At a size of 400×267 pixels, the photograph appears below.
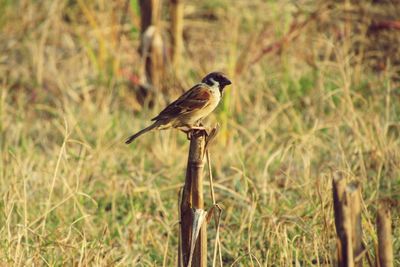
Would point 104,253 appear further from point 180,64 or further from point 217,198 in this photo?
point 180,64

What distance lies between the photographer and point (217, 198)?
4750mm

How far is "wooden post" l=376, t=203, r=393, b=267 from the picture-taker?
2.51m

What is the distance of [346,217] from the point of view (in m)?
2.46

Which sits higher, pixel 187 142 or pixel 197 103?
pixel 197 103

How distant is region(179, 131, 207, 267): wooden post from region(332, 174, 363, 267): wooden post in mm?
569

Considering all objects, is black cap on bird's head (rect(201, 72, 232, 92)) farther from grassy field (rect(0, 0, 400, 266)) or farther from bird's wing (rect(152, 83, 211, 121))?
grassy field (rect(0, 0, 400, 266))

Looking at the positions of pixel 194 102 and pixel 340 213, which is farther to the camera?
pixel 194 102

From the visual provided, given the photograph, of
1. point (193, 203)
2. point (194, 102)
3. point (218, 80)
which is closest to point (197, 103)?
point (194, 102)

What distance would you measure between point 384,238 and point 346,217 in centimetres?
18

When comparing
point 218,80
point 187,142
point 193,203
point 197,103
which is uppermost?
point 218,80

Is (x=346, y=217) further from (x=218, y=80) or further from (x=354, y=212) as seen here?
(x=218, y=80)

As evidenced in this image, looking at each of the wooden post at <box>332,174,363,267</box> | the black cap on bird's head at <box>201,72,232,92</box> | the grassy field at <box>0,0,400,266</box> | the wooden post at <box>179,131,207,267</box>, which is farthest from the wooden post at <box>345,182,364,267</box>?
the black cap on bird's head at <box>201,72,232,92</box>

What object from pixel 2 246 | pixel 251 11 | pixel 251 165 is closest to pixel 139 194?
pixel 251 165

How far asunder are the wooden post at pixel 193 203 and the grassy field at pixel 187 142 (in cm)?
43
